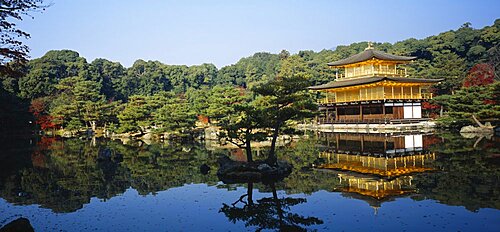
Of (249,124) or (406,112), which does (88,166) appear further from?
(406,112)

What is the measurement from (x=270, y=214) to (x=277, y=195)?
6.94 ft

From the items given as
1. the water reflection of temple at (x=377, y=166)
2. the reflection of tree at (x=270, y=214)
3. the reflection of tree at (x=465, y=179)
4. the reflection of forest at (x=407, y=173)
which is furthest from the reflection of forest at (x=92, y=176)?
the reflection of tree at (x=465, y=179)

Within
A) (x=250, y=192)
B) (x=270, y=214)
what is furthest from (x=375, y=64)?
(x=270, y=214)

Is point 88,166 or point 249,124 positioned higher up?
point 249,124

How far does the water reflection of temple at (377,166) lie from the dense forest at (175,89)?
4.36 metres

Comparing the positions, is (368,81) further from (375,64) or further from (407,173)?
(407,173)

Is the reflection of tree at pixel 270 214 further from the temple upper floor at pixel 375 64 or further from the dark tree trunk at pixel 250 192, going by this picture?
the temple upper floor at pixel 375 64

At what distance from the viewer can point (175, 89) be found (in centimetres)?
7919

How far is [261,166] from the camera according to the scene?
15500mm

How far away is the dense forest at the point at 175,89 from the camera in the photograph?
114 feet

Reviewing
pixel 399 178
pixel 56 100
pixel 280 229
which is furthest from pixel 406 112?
pixel 56 100

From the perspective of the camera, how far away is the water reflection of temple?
473 inches

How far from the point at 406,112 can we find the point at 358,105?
4.73 m

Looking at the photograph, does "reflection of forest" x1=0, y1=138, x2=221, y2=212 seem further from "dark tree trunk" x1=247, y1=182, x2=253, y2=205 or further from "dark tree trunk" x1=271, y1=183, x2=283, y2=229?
"dark tree trunk" x1=271, y1=183, x2=283, y2=229
